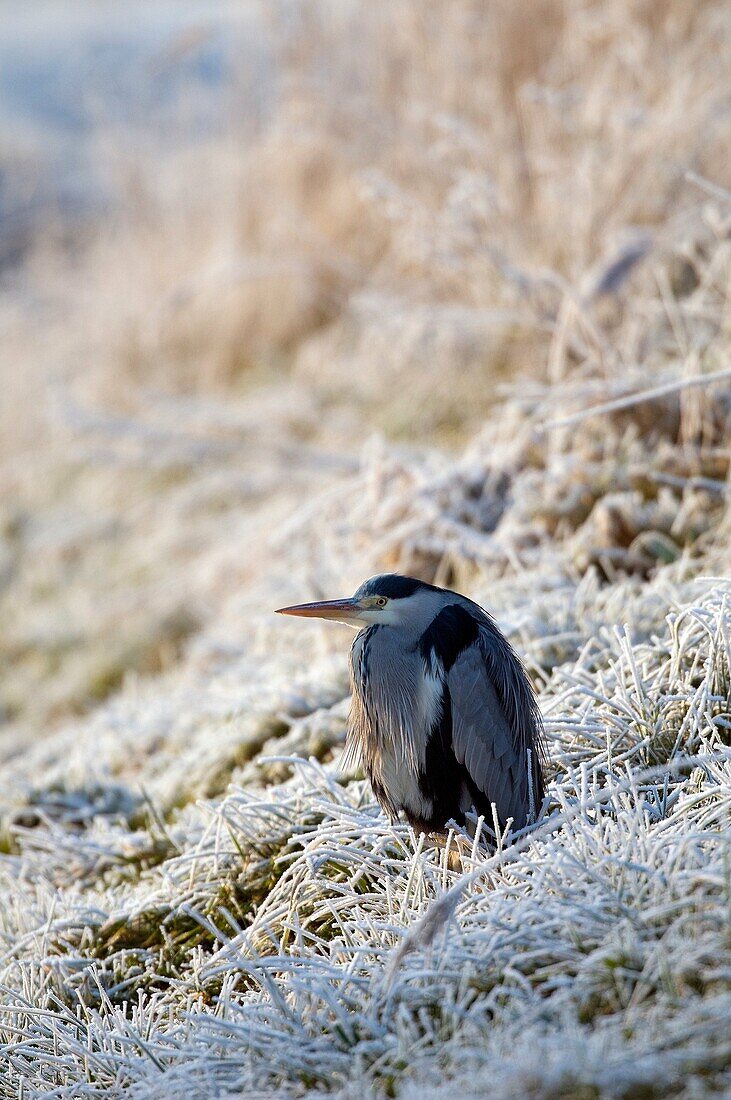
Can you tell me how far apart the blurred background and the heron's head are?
1364 millimetres

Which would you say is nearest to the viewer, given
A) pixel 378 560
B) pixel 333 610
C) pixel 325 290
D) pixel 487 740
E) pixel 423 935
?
pixel 423 935

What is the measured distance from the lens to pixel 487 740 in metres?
2.38

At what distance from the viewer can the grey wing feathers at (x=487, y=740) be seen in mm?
2391

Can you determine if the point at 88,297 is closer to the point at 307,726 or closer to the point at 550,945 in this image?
the point at 307,726

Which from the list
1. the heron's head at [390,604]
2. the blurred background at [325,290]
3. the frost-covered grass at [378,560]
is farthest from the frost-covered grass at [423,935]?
the blurred background at [325,290]

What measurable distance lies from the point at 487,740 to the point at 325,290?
5.28m

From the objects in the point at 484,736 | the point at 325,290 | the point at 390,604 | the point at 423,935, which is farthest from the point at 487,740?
the point at 325,290

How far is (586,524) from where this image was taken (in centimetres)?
380

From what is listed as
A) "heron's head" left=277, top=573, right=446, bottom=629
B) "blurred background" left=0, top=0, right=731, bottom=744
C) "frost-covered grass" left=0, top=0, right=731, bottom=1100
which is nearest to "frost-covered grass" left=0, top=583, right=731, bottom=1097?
"frost-covered grass" left=0, top=0, right=731, bottom=1100

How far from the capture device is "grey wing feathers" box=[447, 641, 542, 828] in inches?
94.1

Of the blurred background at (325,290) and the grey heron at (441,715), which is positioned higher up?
the blurred background at (325,290)

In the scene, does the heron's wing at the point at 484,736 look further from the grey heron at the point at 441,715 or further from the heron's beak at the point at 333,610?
the heron's beak at the point at 333,610

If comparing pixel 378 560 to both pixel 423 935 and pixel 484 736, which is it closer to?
pixel 484 736

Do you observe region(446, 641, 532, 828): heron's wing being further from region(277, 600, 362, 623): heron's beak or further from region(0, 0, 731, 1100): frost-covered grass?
region(277, 600, 362, 623): heron's beak
